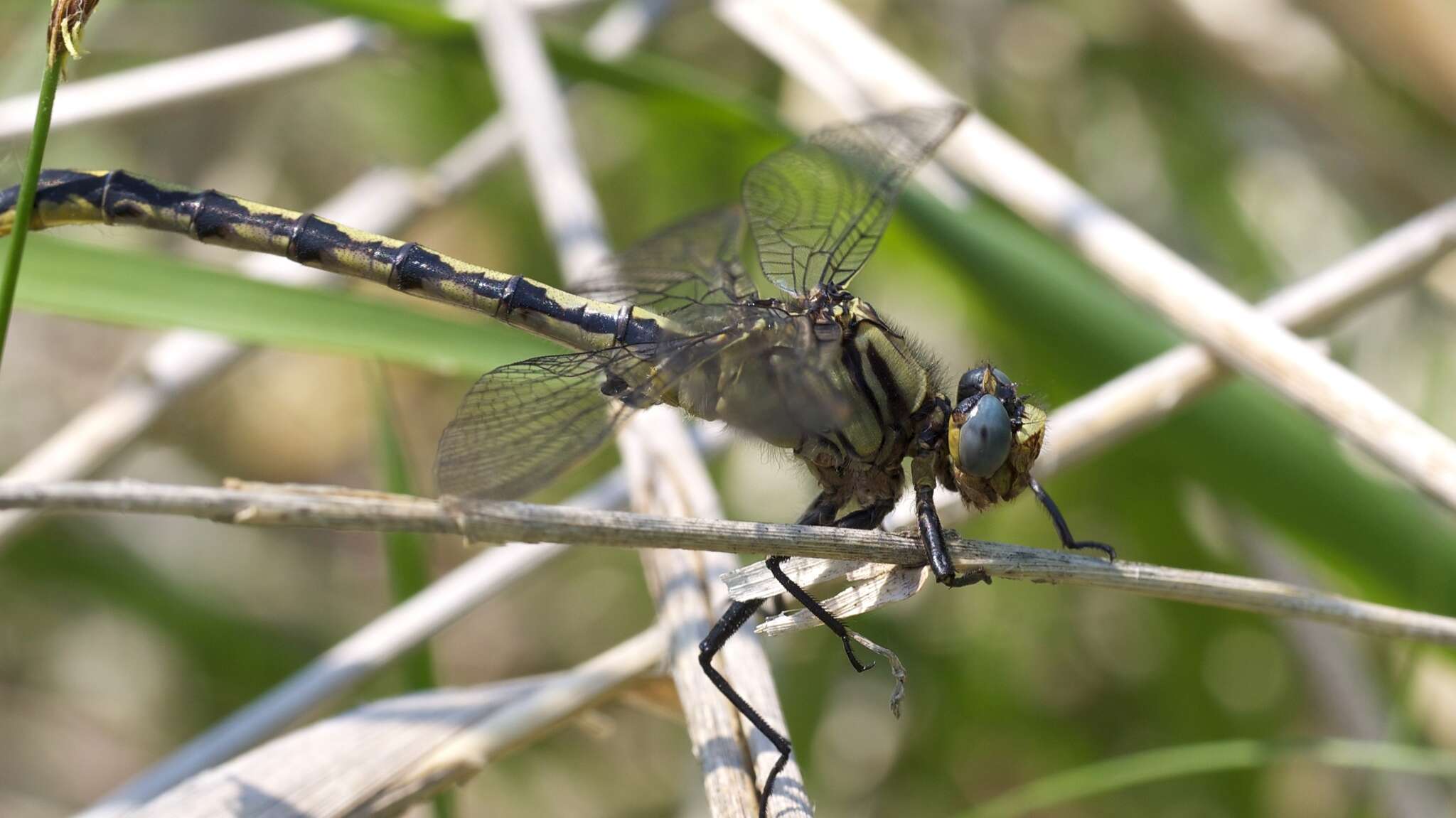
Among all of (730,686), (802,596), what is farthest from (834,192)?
(730,686)

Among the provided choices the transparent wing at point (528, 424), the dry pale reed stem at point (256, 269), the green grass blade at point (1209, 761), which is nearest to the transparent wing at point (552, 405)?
the transparent wing at point (528, 424)

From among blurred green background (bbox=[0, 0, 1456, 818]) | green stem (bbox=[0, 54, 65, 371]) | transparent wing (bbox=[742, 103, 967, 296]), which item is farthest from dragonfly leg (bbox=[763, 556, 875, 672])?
green stem (bbox=[0, 54, 65, 371])

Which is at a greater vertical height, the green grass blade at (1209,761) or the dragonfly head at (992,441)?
the dragonfly head at (992,441)

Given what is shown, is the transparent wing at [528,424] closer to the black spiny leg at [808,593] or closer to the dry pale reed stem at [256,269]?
the black spiny leg at [808,593]

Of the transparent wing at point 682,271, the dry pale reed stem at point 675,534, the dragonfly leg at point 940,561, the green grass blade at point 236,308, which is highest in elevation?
the transparent wing at point 682,271

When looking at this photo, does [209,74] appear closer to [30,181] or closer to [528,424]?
[528,424]
